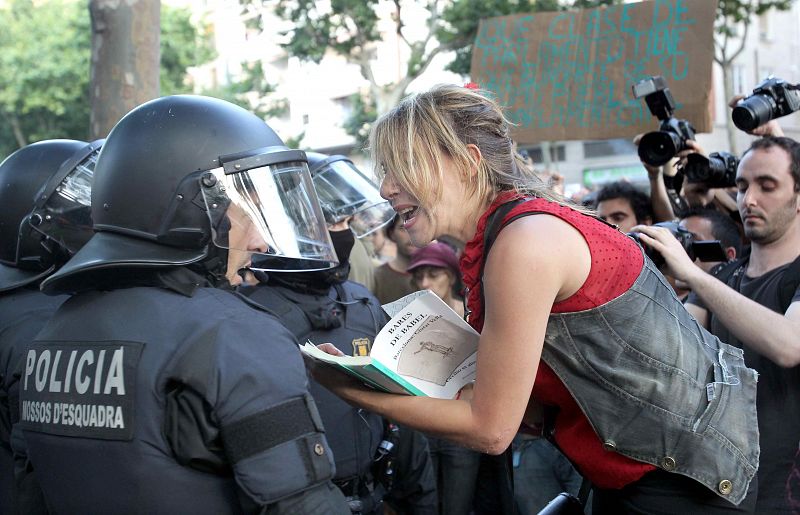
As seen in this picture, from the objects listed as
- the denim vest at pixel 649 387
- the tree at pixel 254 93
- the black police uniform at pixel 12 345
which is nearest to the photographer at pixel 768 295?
the denim vest at pixel 649 387

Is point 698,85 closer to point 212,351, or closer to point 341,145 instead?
point 212,351

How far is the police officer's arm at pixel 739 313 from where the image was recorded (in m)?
2.79

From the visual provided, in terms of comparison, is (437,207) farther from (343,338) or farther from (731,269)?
(731,269)


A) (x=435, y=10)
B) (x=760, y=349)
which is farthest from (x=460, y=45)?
(x=760, y=349)

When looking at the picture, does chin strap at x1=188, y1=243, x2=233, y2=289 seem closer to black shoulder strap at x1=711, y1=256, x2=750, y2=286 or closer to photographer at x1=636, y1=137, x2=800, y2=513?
photographer at x1=636, y1=137, x2=800, y2=513

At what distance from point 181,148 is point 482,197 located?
770 millimetres

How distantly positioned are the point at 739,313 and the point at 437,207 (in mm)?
1331

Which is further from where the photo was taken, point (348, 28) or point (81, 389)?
point (348, 28)

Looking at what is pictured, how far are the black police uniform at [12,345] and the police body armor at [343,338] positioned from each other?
81 centimetres

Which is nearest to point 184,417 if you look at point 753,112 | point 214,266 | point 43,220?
point 214,266

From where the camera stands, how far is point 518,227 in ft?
6.15

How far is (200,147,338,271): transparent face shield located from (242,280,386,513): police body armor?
0.79 m

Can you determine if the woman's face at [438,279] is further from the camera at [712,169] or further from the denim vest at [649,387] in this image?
the denim vest at [649,387]

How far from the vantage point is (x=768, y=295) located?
10.4 ft
